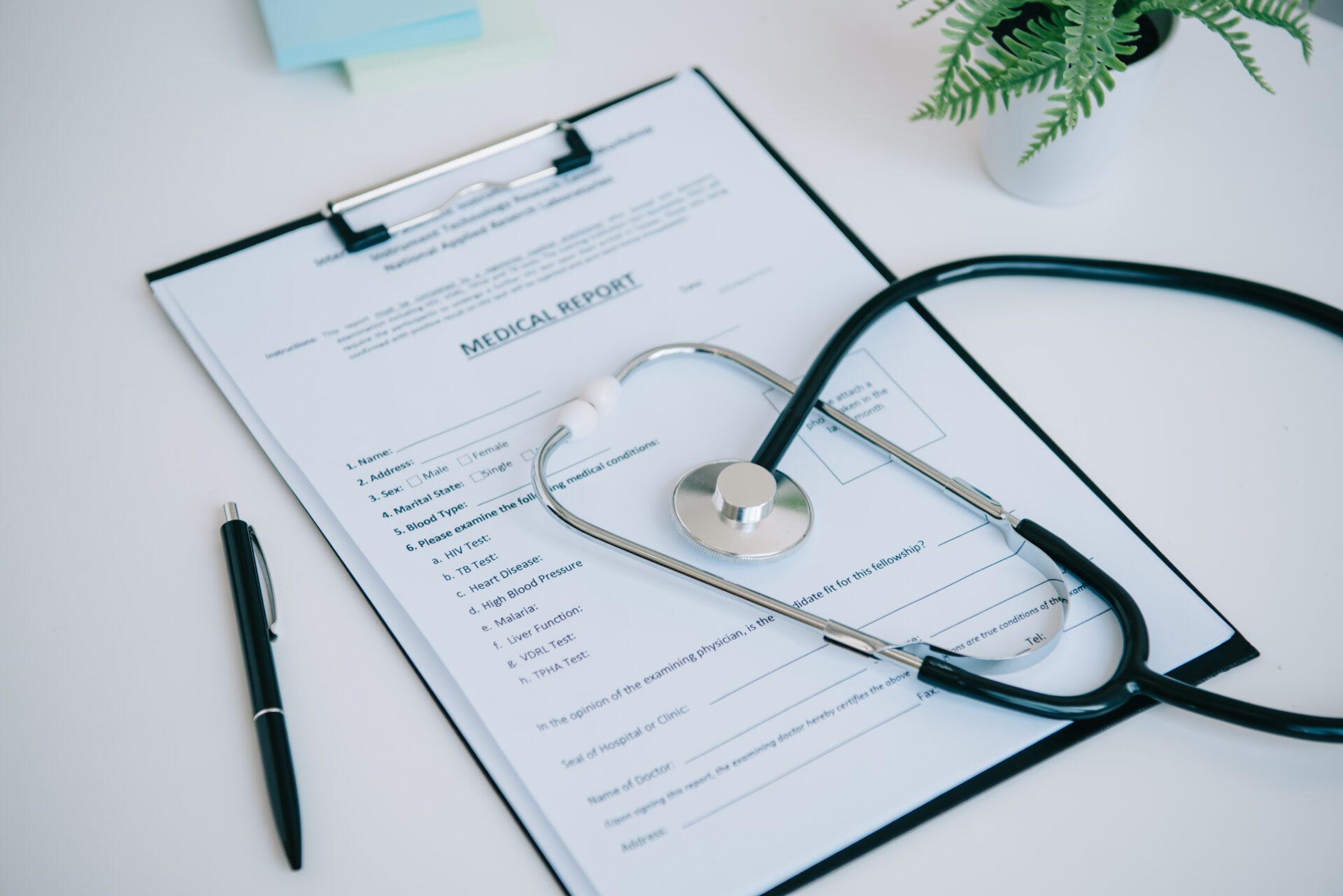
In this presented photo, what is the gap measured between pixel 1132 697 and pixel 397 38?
2.47 feet

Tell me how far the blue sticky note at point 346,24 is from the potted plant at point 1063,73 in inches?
15.7

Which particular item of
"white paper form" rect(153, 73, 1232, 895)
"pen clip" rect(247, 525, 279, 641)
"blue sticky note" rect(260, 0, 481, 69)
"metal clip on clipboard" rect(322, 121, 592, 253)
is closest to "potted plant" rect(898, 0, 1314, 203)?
"white paper form" rect(153, 73, 1232, 895)

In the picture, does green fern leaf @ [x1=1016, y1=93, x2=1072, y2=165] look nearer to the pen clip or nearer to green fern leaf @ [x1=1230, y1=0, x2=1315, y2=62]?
green fern leaf @ [x1=1230, y1=0, x2=1315, y2=62]

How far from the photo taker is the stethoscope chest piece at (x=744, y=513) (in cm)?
64

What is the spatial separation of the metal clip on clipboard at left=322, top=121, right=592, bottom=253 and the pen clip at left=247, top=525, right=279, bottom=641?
0.84 ft

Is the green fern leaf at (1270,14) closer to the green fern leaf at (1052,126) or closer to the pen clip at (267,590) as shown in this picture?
the green fern leaf at (1052,126)

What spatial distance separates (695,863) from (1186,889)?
261 mm

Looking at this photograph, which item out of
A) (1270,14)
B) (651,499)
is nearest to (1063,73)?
(1270,14)

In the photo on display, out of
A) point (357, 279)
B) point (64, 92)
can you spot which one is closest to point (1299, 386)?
point (357, 279)

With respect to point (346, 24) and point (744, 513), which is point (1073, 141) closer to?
point (744, 513)

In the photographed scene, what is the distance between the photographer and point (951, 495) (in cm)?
68

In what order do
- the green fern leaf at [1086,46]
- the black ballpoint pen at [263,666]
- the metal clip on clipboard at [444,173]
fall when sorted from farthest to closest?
the metal clip on clipboard at [444,173] < the green fern leaf at [1086,46] < the black ballpoint pen at [263,666]

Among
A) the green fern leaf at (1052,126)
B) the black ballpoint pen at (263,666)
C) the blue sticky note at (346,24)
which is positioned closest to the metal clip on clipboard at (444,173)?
the blue sticky note at (346,24)

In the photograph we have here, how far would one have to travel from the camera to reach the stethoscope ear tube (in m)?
0.56
